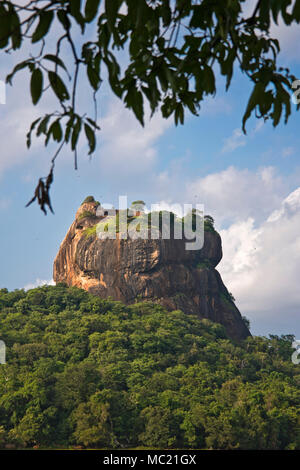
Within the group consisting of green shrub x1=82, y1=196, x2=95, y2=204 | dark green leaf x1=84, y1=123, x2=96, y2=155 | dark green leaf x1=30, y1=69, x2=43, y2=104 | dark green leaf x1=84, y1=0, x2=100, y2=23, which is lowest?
dark green leaf x1=84, y1=123, x2=96, y2=155

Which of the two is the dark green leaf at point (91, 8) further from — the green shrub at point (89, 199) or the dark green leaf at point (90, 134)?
the green shrub at point (89, 199)

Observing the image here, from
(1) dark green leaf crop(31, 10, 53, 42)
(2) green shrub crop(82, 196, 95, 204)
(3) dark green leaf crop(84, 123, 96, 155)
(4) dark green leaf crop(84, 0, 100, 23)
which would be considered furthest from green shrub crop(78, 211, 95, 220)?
(4) dark green leaf crop(84, 0, 100, 23)

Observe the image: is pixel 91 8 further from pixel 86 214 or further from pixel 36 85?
pixel 86 214

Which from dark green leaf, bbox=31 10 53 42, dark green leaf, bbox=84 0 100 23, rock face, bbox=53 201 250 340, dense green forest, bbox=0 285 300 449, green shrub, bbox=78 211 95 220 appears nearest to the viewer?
dark green leaf, bbox=84 0 100 23

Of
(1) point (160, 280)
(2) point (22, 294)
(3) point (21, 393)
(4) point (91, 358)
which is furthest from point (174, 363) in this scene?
(2) point (22, 294)

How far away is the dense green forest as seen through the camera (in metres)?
21.7

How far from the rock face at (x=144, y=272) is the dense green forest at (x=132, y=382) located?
1283 millimetres

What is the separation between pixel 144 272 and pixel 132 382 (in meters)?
12.0

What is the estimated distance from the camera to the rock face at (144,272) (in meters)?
36.5

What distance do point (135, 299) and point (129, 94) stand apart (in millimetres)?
34667

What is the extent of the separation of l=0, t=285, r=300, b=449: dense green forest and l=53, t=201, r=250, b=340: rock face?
1.28 m

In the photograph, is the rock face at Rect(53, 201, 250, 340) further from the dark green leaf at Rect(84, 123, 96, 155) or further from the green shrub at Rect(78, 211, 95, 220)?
the dark green leaf at Rect(84, 123, 96, 155)
